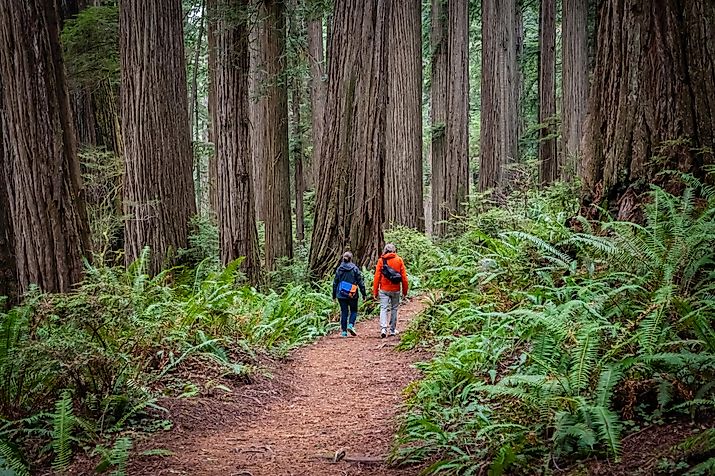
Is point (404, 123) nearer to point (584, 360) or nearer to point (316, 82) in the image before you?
point (316, 82)

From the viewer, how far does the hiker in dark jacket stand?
31.1ft

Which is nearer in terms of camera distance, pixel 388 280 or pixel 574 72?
pixel 388 280

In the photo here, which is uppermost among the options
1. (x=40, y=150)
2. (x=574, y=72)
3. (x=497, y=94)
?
(x=574, y=72)

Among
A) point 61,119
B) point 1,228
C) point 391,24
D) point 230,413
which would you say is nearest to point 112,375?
point 230,413

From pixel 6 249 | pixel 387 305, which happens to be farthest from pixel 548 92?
pixel 6 249

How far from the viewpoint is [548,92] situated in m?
20.0

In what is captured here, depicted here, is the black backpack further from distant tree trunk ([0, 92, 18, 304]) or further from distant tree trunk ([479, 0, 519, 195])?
distant tree trunk ([479, 0, 519, 195])

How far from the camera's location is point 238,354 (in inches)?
268

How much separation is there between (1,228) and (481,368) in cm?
614

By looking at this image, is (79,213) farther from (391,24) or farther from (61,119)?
(391,24)

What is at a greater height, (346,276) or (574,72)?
(574,72)

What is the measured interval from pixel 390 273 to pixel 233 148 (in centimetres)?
410

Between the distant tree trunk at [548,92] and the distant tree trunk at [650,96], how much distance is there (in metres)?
13.5

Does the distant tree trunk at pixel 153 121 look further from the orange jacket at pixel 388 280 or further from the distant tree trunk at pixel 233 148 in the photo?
the orange jacket at pixel 388 280
